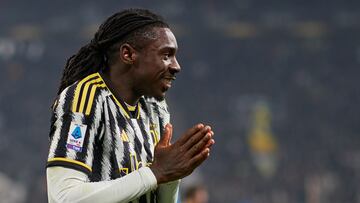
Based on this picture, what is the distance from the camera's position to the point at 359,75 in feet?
52.0

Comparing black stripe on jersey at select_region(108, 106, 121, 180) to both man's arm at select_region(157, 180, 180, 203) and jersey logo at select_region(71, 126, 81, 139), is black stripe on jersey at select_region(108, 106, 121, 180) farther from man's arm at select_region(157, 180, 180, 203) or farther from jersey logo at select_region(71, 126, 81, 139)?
man's arm at select_region(157, 180, 180, 203)

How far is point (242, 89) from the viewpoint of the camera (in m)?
15.5

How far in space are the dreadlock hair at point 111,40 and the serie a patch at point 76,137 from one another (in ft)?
0.74

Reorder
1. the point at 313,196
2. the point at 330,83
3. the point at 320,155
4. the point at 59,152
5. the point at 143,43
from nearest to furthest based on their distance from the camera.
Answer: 1. the point at 59,152
2. the point at 143,43
3. the point at 313,196
4. the point at 320,155
5. the point at 330,83

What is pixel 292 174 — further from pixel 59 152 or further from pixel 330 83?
pixel 59 152

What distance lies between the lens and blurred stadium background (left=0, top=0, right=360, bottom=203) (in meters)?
14.3

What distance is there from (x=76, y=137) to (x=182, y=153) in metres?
0.35

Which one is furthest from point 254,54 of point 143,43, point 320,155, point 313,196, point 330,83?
point 143,43

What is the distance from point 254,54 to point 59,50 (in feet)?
12.7

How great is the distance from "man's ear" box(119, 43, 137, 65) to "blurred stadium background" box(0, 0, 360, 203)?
1105 centimetres

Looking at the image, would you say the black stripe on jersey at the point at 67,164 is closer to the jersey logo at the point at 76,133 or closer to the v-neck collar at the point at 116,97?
the jersey logo at the point at 76,133

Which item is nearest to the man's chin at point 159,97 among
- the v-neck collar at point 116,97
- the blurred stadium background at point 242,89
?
the v-neck collar at point 116,97

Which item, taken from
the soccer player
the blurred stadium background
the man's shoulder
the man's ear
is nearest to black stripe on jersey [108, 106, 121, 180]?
the soccer player

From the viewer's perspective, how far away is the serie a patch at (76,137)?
2.68 metres
